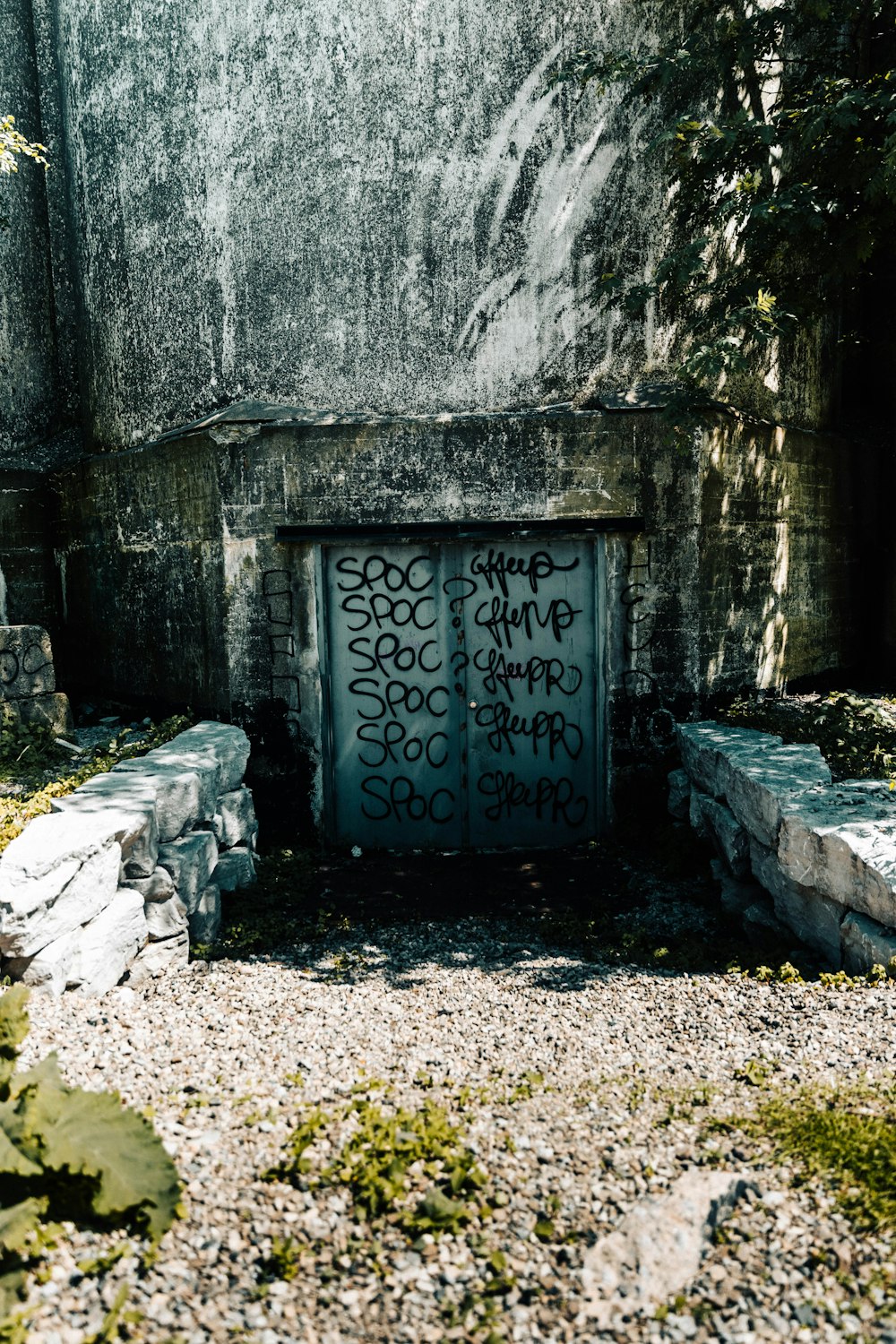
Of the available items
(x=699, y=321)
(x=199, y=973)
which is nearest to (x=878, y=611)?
(x=699, y=321)

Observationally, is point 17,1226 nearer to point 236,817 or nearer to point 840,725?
point 236,817

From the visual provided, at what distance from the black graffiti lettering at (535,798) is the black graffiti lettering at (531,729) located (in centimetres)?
24

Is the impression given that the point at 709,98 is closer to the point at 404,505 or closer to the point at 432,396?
the point at 432,396

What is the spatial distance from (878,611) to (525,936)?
6.16 meters

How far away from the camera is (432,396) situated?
24.6 feet

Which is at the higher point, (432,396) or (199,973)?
(432,396)

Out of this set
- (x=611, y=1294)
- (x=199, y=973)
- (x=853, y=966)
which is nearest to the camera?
(x=611, y=1294)

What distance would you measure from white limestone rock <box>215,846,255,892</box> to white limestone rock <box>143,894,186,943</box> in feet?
2.95

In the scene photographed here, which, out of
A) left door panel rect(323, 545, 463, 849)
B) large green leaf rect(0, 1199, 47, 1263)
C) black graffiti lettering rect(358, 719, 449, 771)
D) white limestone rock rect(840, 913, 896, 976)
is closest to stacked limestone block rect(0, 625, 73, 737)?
left door panel rect(323, 545, 463, 849)

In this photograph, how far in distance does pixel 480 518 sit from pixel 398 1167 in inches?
210

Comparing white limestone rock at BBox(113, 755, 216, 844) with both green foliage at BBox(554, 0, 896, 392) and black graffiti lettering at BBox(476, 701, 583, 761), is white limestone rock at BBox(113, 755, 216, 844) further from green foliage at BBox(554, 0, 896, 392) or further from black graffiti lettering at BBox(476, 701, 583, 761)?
green foliage at BBox(554, 0, 896, 392)

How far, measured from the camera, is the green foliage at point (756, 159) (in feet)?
20.8

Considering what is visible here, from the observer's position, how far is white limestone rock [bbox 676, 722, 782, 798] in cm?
649

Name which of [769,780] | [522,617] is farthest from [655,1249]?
[522,617]
